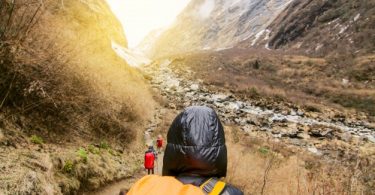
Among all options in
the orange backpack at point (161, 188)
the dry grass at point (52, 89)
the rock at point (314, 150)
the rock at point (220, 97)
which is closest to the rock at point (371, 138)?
the rock at point (314, 150)

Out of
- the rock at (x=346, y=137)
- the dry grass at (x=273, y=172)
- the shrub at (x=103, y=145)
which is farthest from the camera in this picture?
the rock at (x=346, y=137)

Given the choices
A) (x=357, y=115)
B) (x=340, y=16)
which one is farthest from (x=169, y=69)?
(x=340, y=16)

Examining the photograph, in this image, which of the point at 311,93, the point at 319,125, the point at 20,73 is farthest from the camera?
the point at 311,93

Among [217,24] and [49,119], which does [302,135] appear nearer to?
[49,119]

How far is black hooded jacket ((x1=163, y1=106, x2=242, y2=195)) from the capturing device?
169 centimetres

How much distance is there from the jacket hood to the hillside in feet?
11.6

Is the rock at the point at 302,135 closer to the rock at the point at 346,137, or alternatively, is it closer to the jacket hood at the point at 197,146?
the rock at the point at 346,137

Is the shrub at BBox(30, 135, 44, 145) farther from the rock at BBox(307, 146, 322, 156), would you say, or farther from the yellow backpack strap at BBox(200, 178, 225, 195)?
the rock at BBox(307, 146, 322, 156)

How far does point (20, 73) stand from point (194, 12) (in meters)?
137

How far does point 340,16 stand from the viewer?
5066 centimetres

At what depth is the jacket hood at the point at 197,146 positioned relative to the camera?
5.55ft

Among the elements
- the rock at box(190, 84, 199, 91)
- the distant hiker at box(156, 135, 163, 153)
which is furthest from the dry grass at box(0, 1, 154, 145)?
the rock at box(190, 84, 199, 91)

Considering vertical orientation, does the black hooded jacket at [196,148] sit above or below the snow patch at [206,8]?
below

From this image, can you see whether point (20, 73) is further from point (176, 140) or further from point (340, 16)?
point (340, 16)
